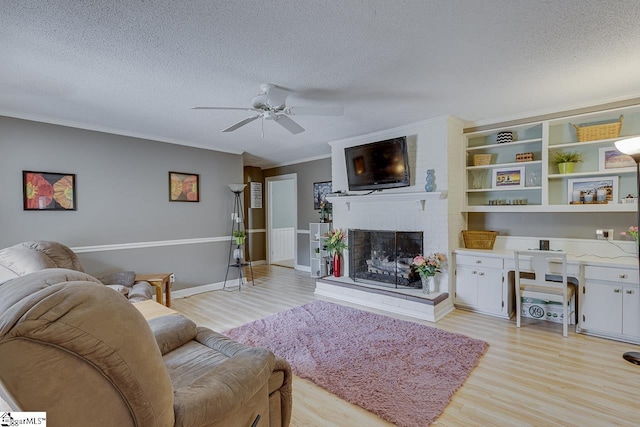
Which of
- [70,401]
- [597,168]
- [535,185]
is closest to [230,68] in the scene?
[70,401]

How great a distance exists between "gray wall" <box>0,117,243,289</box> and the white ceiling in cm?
41

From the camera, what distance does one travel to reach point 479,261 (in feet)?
12.2

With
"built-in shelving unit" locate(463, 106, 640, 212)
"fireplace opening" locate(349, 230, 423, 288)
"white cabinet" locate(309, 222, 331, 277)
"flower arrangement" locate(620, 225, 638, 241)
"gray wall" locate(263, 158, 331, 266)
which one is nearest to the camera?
"flower arrangement" locate(620, 225, 638, 241)

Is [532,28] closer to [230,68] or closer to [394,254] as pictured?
[230,68]

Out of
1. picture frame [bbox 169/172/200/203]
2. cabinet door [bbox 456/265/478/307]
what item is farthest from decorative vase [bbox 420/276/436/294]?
picture frame [bbox 169/172/200/203]

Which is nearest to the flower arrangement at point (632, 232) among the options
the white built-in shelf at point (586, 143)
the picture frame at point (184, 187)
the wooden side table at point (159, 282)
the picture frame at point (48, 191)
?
the white built-in shelf at point (586, 143)

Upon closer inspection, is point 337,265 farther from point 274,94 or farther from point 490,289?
point 274,94

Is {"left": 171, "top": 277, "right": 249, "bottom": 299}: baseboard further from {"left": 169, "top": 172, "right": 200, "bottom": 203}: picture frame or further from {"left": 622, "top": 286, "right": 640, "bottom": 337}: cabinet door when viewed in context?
{"left": 622, "top": 286, "right": 640, "bottom": 337}: cabinet door

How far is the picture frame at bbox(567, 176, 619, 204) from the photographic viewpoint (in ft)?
10.8

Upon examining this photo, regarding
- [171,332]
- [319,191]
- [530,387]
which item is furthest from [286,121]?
[319,191]

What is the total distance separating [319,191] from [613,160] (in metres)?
4.46

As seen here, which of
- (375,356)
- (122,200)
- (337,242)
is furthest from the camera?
(337,242)

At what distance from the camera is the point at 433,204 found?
3963 millimetres

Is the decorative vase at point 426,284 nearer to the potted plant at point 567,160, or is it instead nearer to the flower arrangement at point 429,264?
the flower arrangement at point 429,264
